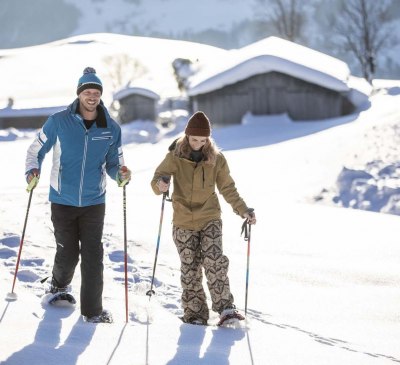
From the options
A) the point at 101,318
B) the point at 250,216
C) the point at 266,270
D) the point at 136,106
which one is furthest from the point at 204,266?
the point at 136,106

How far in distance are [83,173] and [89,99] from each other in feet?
1.69

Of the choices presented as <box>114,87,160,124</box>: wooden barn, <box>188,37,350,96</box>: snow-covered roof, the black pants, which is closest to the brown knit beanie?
the black pants

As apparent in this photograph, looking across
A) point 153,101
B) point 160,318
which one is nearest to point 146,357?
point 160,318

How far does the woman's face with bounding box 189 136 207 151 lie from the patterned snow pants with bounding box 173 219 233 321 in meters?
0.57

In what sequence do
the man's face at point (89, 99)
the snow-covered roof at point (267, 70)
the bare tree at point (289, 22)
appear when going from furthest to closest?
the bare tree at point (289, 22), the snow-covered roof at point (267, 70), the man's face at point (89, 99)

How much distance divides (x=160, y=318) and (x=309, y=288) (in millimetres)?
2146

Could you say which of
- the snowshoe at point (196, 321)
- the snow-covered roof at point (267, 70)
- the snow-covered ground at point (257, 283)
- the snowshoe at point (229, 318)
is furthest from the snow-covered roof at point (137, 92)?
the snowshoe at point (229, 318)

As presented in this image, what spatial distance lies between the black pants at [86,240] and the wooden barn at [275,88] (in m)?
18.3

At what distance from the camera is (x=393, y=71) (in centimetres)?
14812

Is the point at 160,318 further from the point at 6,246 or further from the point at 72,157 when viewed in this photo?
the point at 6,246

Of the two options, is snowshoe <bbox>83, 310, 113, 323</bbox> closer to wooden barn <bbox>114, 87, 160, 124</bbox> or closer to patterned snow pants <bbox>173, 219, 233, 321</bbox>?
patterned snow pants <bbox>173, 219, 233, 321</bbox>

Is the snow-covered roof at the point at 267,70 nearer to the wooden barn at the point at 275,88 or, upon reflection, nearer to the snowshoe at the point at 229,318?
the wooden barn at the point at 275,88

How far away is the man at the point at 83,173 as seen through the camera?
14.3 ft

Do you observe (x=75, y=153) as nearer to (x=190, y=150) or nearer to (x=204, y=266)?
(x=190, y=150)
